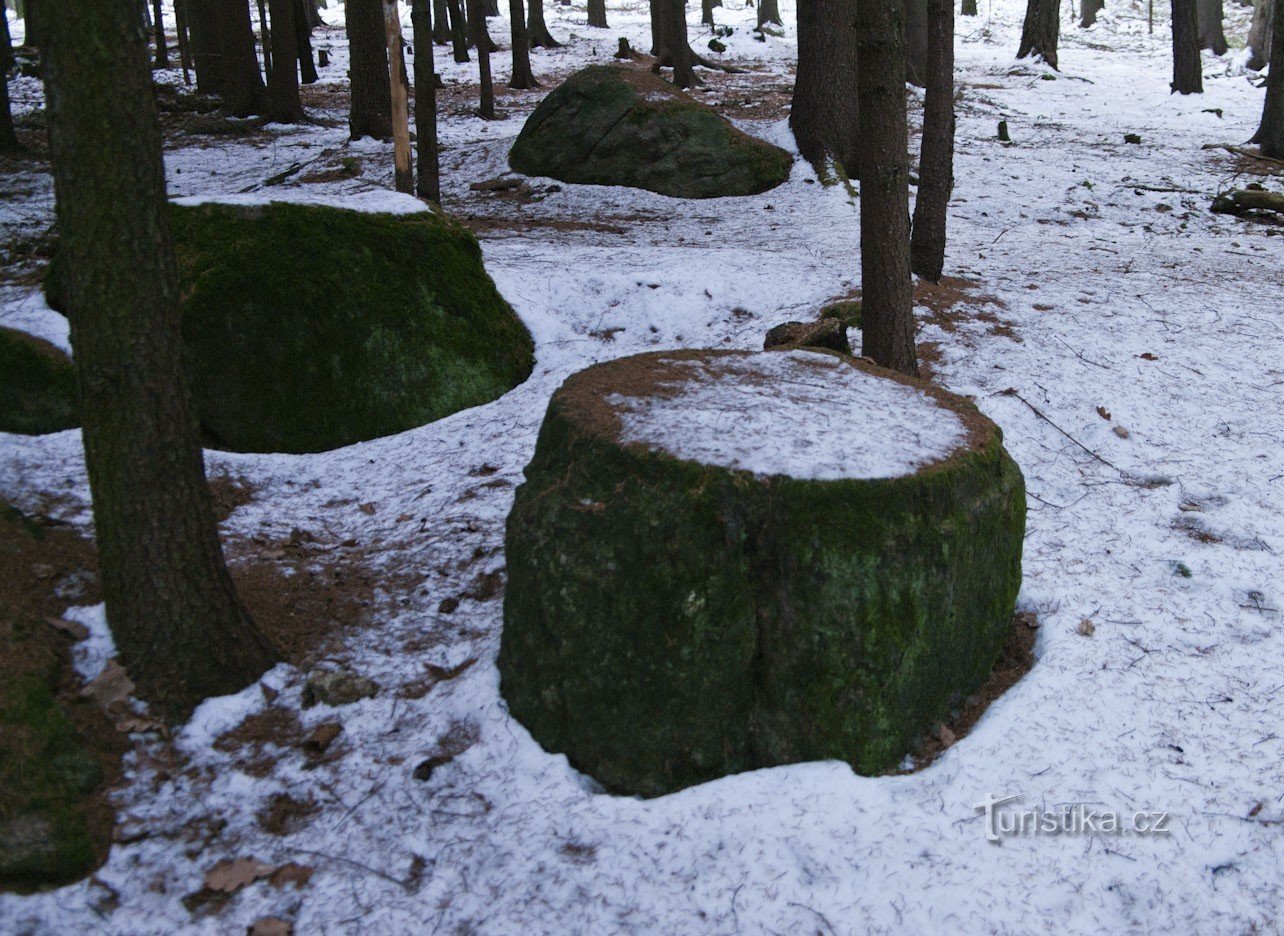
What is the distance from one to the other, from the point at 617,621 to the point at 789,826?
959 mm

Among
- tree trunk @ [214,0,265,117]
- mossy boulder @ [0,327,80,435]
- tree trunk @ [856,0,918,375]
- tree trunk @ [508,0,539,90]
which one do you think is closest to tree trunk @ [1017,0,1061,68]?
tree trunk @ [508,0,539,90]

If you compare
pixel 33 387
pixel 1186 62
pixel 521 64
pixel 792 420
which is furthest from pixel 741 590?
pixel 1186 62

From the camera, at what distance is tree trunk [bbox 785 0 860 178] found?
11812 millimetres

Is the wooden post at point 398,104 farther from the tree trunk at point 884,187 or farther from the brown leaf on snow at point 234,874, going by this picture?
the brown leaf on snow at point 234,874

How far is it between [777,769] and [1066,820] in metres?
1.05

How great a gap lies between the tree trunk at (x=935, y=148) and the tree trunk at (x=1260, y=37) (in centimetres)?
2237

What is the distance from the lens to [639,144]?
1229 centimetres

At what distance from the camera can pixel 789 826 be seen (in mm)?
3262

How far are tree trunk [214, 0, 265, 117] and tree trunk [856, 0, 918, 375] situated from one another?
14222 mm

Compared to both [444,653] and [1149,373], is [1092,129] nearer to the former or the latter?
[1149,373]

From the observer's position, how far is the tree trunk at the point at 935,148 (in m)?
7.45

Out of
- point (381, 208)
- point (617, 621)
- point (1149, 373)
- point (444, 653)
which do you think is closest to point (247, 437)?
point (381, 208)

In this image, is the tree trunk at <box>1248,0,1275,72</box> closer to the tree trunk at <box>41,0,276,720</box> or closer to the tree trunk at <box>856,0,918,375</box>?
the tree trunk at <box>856,0,918,375</box>

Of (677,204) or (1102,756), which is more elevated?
(677,204)
